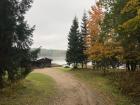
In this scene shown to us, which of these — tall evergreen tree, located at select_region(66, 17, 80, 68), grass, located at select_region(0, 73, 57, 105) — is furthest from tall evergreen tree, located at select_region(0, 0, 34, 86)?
tall evergreen tree, located at select_region(66, 17, 80, 68)

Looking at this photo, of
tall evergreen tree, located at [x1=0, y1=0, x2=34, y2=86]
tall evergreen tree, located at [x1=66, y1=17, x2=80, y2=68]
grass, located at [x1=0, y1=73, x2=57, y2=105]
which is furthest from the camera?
tall evergreen tree, located at [x1=66, y1=17, x2=80, y2=68]

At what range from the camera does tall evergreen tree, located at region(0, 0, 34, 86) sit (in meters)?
27.3

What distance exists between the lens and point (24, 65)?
103ft

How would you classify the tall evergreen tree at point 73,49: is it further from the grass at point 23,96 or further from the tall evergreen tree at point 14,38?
the tall evergreen tree at point 14,38

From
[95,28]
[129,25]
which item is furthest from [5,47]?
[95,28]

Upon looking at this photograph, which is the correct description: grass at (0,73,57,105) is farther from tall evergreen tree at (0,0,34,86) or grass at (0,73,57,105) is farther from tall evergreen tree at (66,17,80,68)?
tall evergreen tree at (66,17,80,68)

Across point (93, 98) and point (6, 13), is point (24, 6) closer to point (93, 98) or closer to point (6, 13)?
point (6, 13)

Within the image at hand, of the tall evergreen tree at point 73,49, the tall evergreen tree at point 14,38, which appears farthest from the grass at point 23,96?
the tall evergreen tree at point 73,49

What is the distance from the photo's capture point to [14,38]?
29469mm

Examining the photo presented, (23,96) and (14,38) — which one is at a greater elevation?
(14,38)

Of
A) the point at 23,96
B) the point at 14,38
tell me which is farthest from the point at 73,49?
the point at 23,96

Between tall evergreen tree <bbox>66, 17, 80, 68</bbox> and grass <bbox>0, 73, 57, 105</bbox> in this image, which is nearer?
grass <bbox>0, 73, 57, 105</bbox>

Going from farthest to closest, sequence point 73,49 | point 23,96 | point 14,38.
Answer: point 73,49 → point 14,38 → point 23,96

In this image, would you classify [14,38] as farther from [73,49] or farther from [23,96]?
[73,49]
